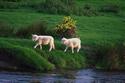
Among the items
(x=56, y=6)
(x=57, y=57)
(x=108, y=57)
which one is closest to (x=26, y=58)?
(x=57, y=57)

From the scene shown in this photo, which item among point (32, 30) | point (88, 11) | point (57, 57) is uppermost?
point (32, 30)

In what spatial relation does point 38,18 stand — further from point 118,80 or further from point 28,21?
point 118,80

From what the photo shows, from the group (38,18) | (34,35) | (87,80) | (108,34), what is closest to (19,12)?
(38,18)

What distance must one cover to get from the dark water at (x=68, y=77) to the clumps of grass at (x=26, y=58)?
1.10 metres

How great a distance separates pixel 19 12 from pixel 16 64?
14141 millimetres

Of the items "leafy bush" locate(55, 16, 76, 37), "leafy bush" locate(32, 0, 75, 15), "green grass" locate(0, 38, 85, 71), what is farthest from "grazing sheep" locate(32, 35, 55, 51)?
"leafy bush" locate(32, 0, 75, 15)

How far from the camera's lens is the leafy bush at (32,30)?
127 ft

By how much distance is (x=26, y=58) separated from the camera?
3422 centimetres

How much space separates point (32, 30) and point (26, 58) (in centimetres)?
505

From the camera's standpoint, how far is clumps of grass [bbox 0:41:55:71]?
1344 inches

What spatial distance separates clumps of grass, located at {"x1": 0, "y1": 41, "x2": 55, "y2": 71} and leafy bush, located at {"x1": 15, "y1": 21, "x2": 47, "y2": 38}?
430 cm

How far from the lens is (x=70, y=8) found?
49.6m

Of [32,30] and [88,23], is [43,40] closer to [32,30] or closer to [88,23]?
[32,30]

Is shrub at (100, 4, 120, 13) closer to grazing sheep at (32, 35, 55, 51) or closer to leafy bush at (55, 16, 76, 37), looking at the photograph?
leafy bush at (55, 16, 76, 37)
